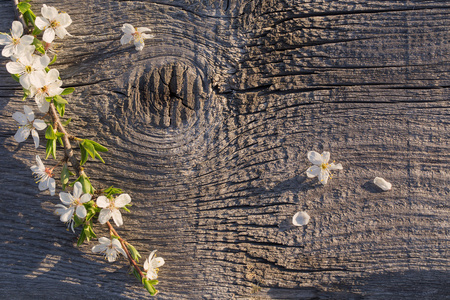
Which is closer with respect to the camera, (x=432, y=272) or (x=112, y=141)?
(x=432, y=272)

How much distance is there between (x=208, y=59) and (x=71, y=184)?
1058 mm

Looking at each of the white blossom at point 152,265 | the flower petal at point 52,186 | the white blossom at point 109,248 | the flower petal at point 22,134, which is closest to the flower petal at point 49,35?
the flower petal at point 22,134

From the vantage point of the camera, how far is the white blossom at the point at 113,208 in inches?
65.0

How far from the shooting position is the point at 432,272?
166 centimetres

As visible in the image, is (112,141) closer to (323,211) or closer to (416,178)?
(323,211)

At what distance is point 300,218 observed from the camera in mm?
1684

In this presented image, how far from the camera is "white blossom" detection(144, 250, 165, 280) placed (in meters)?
1.65

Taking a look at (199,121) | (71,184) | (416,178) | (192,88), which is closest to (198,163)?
(199,121)

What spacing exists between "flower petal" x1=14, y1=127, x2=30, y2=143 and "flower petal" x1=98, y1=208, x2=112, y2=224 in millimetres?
601

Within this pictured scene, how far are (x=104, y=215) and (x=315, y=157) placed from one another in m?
1.19

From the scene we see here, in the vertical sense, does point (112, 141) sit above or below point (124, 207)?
above

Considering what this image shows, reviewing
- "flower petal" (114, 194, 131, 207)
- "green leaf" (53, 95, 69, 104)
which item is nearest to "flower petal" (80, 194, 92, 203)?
"flower petal" (114, 194, 131, 207)

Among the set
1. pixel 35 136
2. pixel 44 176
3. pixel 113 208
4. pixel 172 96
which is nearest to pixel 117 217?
pixel 113 208

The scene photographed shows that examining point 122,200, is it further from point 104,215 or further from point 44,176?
point 44,176
